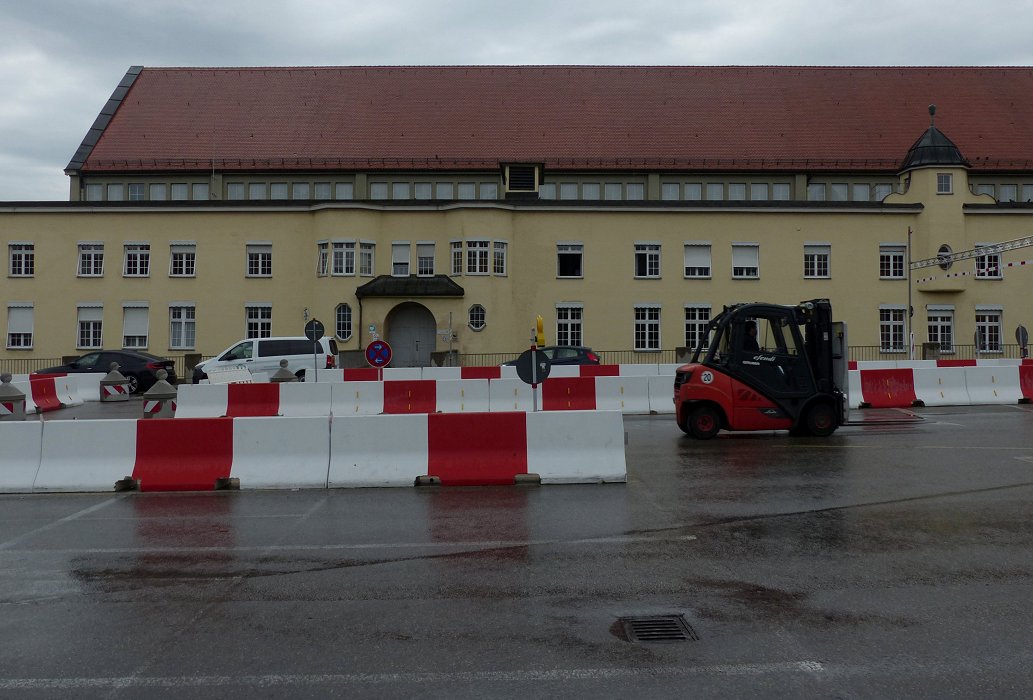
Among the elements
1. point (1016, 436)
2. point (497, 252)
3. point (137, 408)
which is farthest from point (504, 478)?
point (497, 252)

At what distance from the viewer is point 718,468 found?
41.3 feet

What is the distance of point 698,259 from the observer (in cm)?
4131

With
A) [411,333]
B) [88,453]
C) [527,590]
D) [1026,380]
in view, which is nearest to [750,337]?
[527,590]

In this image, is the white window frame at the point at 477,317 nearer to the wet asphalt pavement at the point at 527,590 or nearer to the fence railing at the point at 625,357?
the fence railing at the point at 625,357

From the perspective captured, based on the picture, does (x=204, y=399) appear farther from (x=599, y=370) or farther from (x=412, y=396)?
(x=599, y=370)

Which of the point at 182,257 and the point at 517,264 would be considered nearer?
the point at 182,257

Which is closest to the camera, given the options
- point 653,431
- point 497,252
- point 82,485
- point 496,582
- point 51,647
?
point 51,647

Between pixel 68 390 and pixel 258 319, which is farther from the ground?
pixel 258 319

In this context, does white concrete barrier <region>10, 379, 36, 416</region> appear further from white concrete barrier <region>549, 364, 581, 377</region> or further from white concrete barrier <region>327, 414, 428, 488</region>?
white concrete barrier <region>327, 414, 428, 488</region>

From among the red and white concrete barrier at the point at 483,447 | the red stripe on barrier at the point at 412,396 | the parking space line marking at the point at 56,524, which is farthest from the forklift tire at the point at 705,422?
the parking space line marking at the point at 56,524

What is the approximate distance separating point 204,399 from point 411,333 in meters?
19.8

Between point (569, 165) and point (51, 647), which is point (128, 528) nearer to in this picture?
point (51, 647)

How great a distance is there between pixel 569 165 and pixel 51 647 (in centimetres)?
4389

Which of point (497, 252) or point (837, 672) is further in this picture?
point (497, 252)
